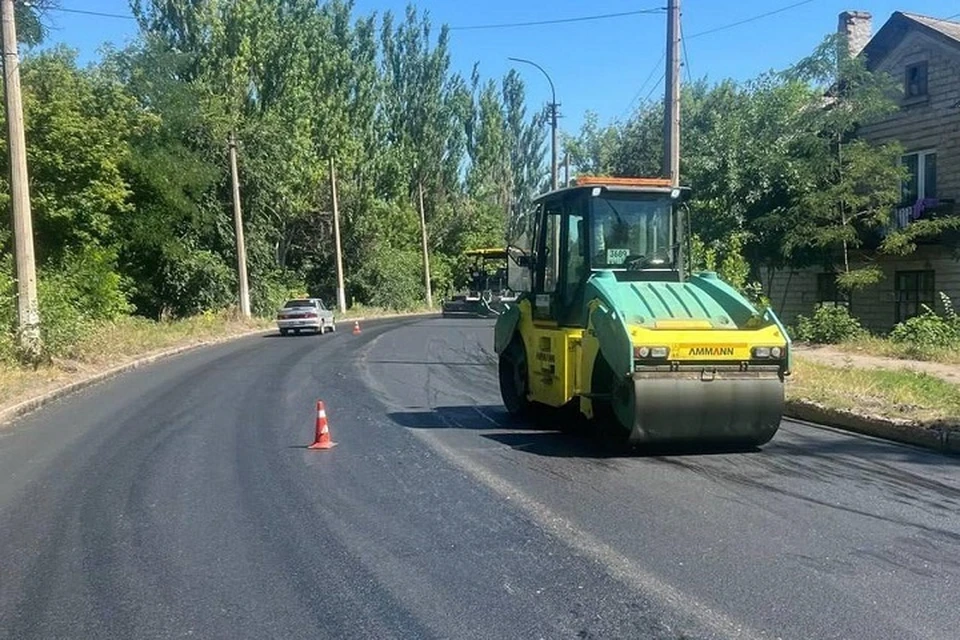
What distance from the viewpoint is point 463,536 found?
23.7ft

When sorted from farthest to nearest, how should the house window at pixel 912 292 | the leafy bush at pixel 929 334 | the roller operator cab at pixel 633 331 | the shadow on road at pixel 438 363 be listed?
the house window at pixel 912 292, the shadow on road at pixel 438 363, the leafy bush at pixel 929 334, the roller operator cab at pixel 633 331

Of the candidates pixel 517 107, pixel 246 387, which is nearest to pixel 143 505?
pixel 246 387

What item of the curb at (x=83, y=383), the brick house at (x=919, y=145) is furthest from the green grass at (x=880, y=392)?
the curb at (x=83, y=383)

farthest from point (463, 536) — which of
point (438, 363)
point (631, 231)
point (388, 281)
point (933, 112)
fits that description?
point (388, 281)

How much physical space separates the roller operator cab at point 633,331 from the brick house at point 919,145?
16.7 m

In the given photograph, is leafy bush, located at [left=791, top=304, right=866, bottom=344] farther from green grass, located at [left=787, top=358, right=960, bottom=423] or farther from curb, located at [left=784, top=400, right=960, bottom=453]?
curb, located at [left=784, top=400, right=960, bottom=453]

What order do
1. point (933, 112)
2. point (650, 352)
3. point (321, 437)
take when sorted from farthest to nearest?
point (933, 112)
point (321, 437)
point (650, 352)

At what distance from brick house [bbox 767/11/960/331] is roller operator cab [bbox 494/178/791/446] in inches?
658

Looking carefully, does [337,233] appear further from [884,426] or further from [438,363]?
[884,426]

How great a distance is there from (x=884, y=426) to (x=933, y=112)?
17910mm

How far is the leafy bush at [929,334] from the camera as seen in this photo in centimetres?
2106

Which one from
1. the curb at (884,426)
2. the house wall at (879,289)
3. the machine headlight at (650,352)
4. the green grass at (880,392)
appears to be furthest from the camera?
the house wall at (879,289)

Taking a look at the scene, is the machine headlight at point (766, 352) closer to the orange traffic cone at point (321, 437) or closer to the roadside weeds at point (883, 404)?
the roadside weeds at point (883, 404)

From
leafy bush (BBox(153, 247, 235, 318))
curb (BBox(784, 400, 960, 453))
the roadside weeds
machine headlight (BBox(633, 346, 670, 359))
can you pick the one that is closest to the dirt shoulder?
the roadside weeds
